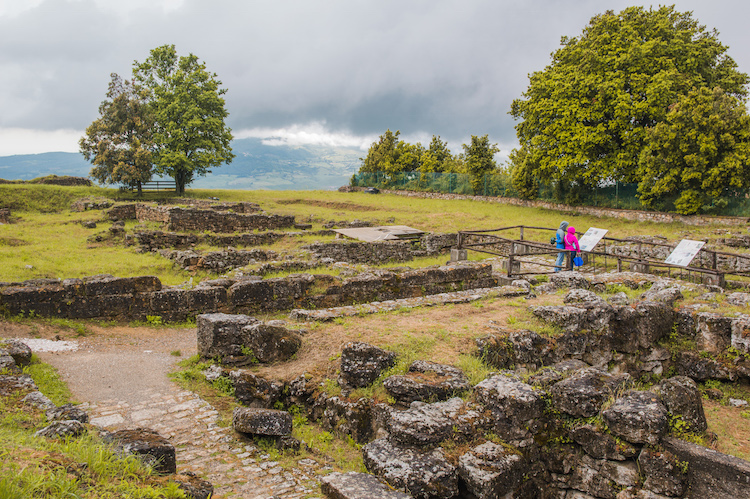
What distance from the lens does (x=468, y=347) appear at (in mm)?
7453

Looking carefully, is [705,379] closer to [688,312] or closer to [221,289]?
[688,312]

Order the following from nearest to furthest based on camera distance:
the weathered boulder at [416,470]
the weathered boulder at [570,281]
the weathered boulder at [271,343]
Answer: the weathered boulder at [416,470]
the weathered boulder at [271,343]
the weathered boulder at [570,281]

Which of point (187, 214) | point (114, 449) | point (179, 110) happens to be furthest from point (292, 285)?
point (179, 110)

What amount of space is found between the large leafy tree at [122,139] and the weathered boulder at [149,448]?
37291 millimetres

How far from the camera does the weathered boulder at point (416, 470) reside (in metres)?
4.73

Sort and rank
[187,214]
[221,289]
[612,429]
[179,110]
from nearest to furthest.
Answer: [612,429], [221,289], [187,214], [179,110]

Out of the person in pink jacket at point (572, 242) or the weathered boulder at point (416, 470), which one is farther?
the person in pink jacket at point (572, 242)

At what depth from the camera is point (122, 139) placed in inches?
1523

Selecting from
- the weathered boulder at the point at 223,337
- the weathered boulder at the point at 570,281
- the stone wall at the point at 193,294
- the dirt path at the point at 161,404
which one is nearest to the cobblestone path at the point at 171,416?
the dirt path at the point at 161,404

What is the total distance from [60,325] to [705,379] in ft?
41.9

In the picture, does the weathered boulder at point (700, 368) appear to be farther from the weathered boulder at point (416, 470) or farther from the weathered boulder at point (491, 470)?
the weathered boulder at point (416, 470)

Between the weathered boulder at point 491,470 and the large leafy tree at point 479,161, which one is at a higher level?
the large leafy tree at point 479,161

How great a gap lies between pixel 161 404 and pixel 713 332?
932 centimetres

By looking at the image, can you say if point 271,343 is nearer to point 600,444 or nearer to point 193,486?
point 193,486
